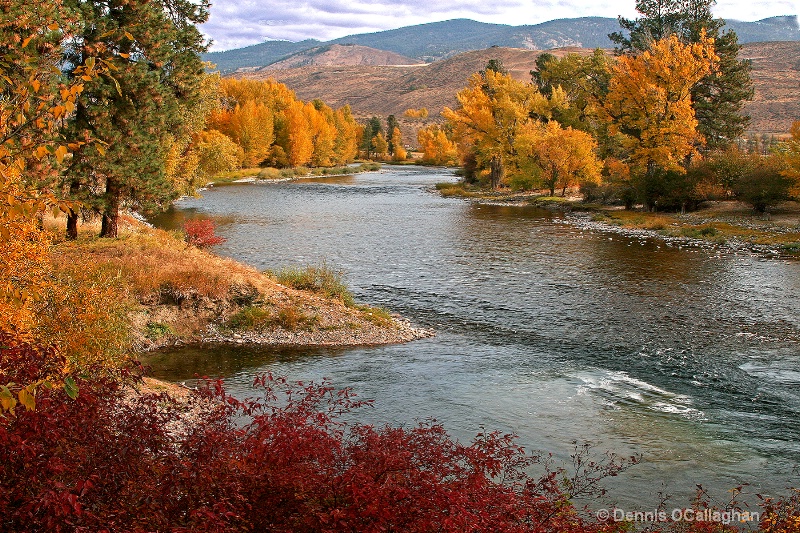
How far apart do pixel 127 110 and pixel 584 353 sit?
18.0 metres

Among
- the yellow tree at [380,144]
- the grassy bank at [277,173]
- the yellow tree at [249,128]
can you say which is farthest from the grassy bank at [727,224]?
the yellow tree at [380,144]

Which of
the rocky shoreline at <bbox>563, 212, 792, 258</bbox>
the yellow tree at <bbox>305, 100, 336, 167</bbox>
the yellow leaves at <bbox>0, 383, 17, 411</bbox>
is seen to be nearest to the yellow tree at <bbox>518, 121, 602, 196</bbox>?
the rocky shoreline at <bbox>563, 212, 792, 258</bbox>

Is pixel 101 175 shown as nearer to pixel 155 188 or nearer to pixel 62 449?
pixel 155 188

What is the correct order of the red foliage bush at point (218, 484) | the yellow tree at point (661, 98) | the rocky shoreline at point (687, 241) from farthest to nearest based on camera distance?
the yellow tree at point (661, 98)
the rocky shoreline at point (687, 241)
the red foliage bush at point (218, 484)

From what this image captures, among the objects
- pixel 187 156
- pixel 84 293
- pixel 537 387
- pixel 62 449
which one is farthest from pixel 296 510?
pixel 187 156

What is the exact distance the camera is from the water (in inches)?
519

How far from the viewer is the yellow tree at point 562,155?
191 ft

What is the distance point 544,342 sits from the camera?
65.4ft

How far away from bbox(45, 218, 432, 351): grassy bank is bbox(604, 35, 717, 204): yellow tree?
3228 centimetres

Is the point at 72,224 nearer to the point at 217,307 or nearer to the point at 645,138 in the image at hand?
the point at 217,307

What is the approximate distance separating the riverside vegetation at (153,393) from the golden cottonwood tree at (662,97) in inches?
1240

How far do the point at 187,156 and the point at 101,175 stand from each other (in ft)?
50.1

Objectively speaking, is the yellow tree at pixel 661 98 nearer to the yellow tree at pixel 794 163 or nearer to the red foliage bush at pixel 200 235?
the yellow tree at pixel 794 163

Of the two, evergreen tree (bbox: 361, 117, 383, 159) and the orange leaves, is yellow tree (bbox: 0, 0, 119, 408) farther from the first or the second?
evergreen tree (bbox: 361, 117, 383, 159)
